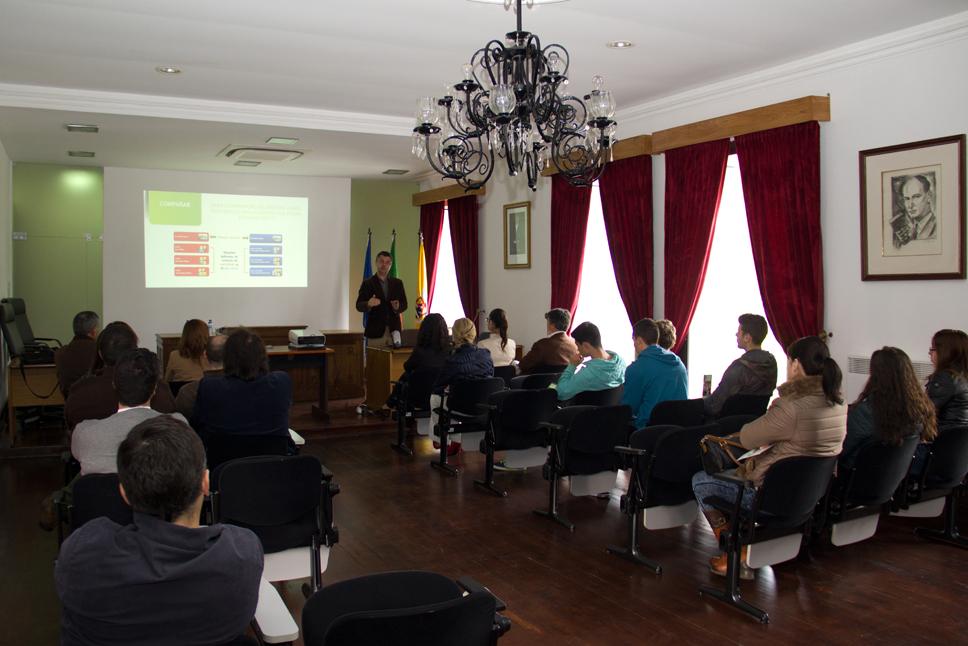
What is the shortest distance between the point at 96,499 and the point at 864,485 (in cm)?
331

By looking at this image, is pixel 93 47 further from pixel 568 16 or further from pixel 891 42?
pixel 891 42

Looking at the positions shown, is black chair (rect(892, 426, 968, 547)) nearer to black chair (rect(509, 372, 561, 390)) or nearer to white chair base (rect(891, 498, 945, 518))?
white chair base (rect(891, 498, 945, 518))

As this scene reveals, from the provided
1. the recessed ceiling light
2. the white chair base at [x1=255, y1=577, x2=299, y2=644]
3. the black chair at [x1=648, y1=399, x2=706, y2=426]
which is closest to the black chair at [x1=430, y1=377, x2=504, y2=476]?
the black chair at [x1=648, y1=399, x2=706, y2=426]

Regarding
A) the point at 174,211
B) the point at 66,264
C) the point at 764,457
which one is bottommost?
the point at 764,457

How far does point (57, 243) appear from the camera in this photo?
9.98 m

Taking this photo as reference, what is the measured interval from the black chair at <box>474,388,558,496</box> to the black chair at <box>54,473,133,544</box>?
2.73m

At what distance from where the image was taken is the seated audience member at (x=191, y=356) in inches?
206

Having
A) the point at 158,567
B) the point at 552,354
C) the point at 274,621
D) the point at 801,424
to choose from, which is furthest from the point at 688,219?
the point at 158,567

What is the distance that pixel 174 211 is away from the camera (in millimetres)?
9750

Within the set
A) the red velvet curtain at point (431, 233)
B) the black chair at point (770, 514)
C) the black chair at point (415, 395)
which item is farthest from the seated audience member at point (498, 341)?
the red velvet curtain at point (431, 233)

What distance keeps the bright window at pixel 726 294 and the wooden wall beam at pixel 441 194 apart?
11.8ft

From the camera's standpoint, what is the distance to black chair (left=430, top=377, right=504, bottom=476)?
563cm

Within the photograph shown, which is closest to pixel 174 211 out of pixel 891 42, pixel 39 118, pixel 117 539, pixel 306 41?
pixel 39 118

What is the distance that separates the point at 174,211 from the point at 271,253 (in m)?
1.29
